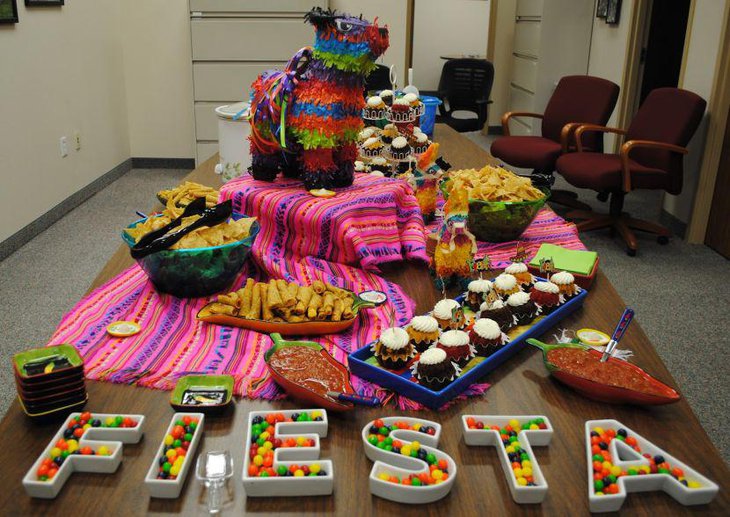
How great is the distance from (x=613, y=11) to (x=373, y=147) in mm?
3831

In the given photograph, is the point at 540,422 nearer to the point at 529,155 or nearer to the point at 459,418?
the point at 459,418

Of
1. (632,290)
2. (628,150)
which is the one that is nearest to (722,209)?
(628,150)

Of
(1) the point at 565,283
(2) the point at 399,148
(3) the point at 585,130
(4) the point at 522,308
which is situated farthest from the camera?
(3) the point at 585,130

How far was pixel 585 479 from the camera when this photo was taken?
3.31ft

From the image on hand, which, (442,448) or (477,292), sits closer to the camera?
(442,448)

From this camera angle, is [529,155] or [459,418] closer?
[459,418]

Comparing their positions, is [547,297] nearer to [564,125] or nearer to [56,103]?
[564,125]

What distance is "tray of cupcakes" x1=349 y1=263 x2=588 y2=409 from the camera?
118 centimetres

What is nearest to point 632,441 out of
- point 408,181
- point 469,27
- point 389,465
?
Result: point 389,465

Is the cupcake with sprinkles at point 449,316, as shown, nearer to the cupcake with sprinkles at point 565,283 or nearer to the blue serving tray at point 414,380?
the blue serving tray at point 414,380

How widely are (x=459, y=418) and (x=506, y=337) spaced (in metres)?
0.27

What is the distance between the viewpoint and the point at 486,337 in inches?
50.9

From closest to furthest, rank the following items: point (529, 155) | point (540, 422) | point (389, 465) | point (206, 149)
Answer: point (389, 465)
point (540, 422)
point (529, 155)
point (206, 149)

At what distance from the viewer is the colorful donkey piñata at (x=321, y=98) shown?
5.21 ft
